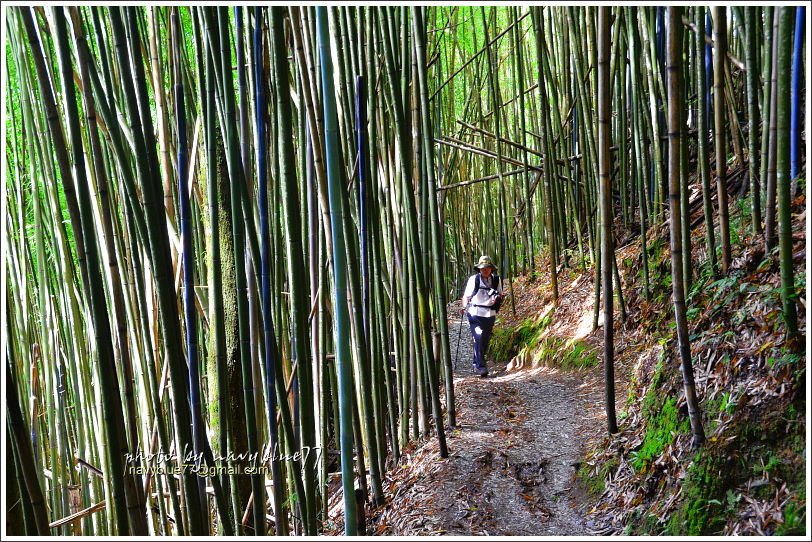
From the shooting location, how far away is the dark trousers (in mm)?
4383

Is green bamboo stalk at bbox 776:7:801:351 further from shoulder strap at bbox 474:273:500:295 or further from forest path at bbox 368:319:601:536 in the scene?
shoulder strap at bbox 474:273:500:295

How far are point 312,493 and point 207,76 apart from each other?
1085 millimetres

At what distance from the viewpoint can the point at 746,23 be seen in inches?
77.9

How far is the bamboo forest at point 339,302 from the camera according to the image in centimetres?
140

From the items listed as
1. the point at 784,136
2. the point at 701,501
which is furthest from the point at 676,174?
the point at 701,501

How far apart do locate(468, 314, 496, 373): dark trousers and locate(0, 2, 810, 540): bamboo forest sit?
68cm

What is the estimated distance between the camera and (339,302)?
1.37m

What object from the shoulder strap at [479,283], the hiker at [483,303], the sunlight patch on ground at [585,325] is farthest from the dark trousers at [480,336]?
the sunlight patch on ground at [585,325]

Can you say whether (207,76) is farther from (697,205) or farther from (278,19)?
(697,205)

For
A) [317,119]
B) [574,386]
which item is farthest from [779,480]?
[574,386]

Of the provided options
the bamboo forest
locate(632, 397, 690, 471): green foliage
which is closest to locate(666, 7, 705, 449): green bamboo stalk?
the bamboo forest

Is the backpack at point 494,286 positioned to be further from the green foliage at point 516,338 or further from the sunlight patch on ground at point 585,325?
the sunlight patch on ground at point 585,325

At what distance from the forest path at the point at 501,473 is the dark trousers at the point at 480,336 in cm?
85

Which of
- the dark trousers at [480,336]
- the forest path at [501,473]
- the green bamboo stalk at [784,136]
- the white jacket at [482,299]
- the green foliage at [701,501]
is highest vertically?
the green bamboo stalk at [784,136]
